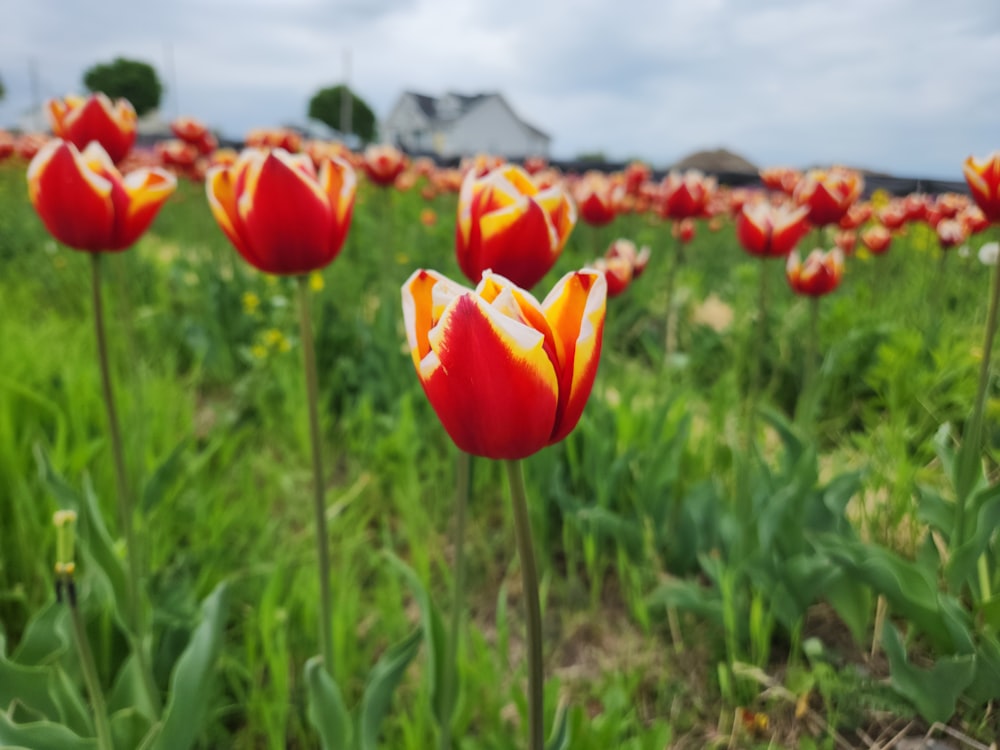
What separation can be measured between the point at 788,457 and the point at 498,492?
931 millimetres

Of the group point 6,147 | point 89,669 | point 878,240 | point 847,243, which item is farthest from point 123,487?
point 6,147

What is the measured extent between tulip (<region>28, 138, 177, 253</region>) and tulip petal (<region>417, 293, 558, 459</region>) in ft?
2.76

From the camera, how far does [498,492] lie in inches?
91.9

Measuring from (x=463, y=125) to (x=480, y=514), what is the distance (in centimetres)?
4533

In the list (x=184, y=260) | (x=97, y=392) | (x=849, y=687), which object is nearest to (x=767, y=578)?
(x=849, y=687)

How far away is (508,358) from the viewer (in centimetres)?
58

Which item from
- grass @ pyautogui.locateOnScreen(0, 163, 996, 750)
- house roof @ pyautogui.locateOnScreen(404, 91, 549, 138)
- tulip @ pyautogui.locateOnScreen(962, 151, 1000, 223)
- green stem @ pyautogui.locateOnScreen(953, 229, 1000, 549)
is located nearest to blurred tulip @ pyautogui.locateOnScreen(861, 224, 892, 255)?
grass @ pyautogui.locateOnScreen(0, 163, 996, 750)

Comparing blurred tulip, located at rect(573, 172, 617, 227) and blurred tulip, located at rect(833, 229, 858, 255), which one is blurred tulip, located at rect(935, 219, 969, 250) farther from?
blurred tulip, located at rect(573, 172, 617, 227)

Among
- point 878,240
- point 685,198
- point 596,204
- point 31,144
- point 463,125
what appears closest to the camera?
point 685,198

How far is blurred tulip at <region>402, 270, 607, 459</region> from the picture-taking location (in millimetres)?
583

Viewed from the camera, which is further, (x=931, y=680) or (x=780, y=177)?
(x=780, y=177)

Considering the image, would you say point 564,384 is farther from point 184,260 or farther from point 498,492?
point 184,260

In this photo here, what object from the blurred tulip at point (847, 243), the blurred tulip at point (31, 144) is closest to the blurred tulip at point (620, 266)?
the blurred tulip at point (847, 243)

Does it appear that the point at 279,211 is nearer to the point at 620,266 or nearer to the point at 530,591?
the point at 530,591
